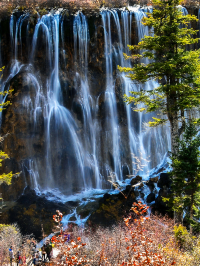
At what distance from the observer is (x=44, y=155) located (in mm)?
23547

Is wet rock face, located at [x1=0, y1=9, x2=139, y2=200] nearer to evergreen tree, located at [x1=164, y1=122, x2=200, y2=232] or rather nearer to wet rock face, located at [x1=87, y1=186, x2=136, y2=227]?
wet rock face, located at [x1=87, y1=186, x2=136, y2=227]

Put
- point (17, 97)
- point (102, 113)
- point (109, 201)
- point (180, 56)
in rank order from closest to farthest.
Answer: point (180, 56) → point (109, 201) → point (17, 97) → point (102, 113)

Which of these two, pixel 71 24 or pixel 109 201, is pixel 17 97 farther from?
pixel 109 201

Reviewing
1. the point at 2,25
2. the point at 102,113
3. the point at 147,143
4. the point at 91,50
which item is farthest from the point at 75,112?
the point at 2,25

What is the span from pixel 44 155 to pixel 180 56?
54.1ft

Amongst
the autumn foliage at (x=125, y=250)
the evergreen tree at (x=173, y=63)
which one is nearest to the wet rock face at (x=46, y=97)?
the evergreen tree at (x=173, y=63)

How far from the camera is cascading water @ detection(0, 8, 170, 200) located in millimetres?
23297

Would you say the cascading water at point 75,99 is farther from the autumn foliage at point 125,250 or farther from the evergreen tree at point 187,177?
the autumn foliage at point 125,250

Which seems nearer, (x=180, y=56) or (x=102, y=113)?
(x=180, y=56)

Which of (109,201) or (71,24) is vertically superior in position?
(71,24)

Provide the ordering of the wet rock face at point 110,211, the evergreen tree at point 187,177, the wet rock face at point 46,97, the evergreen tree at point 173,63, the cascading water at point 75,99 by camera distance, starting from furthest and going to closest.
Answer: the cascading water at point 75,99 → the wet rock face at point 46,97 → the wet rock face at point 110,211 → the evergreen tree at point 173,63 → the evergreen tree at point 187,177

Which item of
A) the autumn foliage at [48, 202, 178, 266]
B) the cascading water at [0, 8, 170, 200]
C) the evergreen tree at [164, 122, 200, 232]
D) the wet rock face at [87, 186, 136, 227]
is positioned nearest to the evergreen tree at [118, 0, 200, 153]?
the evergreen tree at [164, 122, 200, 232]

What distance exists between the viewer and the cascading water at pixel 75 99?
76.4 ft

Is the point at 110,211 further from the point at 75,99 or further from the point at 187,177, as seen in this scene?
the point at 75,99
